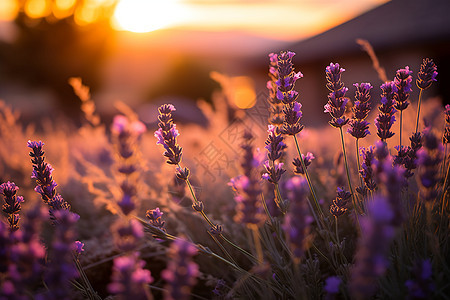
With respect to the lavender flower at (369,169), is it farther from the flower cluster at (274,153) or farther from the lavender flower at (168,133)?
the lavender flower at (168,133)

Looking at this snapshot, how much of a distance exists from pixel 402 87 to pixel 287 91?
579 mm

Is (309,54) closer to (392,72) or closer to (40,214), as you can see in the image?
(392,72)

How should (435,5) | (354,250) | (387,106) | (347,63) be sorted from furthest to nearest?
1. (347,63)
2. (435,5)
3. (354,250)
4. (387,106)

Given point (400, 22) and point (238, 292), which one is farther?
point (400, 22)

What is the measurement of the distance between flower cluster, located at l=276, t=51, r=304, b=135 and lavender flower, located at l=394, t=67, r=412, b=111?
0.51m

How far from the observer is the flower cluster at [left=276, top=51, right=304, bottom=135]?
5.22ft

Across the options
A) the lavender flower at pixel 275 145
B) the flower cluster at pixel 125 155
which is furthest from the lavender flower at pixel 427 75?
the flower cluster at pixel 125 155

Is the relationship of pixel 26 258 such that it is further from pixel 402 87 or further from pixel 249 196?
pixel 402 87

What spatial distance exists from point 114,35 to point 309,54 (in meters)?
12.3

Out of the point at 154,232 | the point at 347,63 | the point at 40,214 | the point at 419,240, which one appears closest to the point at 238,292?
the point at 154,232

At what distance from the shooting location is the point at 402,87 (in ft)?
5.17

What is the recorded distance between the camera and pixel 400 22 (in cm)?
1155

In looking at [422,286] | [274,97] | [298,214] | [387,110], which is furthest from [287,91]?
[422,286]

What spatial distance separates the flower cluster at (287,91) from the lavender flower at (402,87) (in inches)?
20.0
